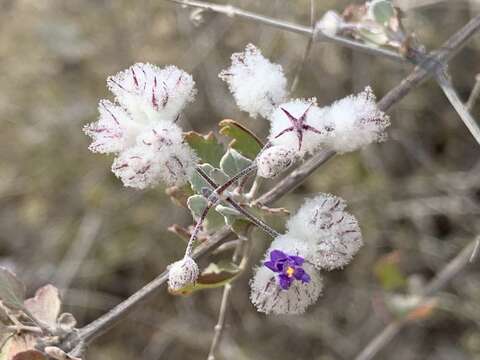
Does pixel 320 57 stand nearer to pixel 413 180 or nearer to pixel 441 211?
pixel 413 180

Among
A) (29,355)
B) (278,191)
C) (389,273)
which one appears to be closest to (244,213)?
(278,191)

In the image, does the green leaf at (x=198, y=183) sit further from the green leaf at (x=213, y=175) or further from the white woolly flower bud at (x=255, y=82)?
the white woolly flower bud at (x=255, y=82)

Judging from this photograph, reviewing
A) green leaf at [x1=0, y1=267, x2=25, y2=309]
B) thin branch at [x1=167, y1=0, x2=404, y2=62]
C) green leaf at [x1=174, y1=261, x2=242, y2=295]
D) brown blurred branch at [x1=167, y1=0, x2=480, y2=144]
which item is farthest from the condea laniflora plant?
green leaf at [x1=0, y1=267, x2=25, y2=309]

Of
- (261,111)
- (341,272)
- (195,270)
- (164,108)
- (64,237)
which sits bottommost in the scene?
(195,270)

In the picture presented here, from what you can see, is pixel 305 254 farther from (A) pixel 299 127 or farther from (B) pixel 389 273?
(B) pixel 389 273

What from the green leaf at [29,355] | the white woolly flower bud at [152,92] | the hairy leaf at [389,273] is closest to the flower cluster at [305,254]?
the white woolly flower bud at [152,92]

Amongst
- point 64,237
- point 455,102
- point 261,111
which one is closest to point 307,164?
point 261,111

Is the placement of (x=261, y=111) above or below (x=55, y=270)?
below
